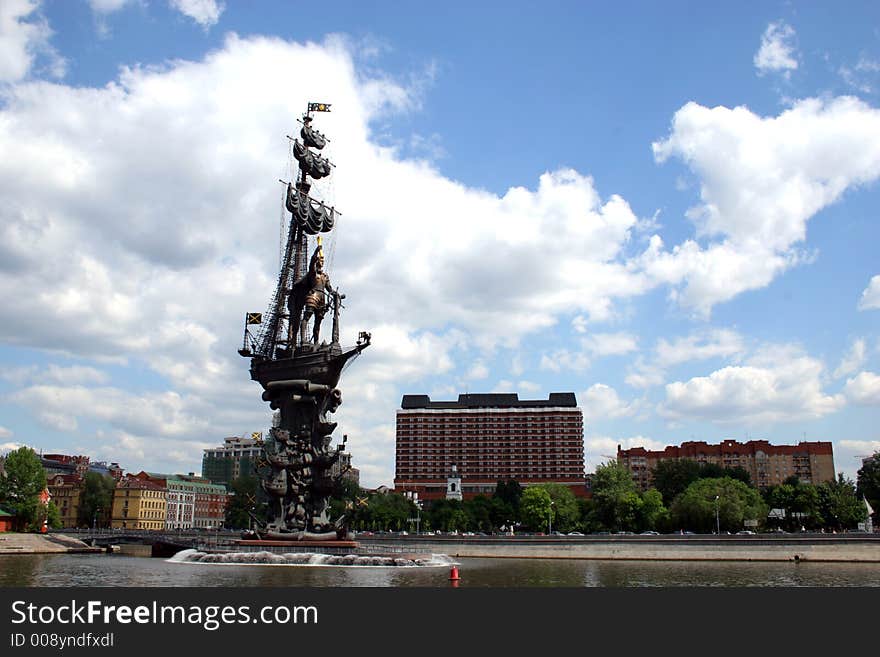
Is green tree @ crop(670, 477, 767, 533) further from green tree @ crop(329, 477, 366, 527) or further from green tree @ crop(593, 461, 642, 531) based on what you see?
green tree @ crop(329, 477, 366, 527)

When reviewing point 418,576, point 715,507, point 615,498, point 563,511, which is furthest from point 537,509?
point 418,576

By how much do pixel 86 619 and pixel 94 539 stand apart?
9758cm

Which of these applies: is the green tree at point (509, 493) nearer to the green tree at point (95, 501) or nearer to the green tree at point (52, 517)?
the green tree at point (52, 517)

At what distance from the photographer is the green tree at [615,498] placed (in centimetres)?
11388

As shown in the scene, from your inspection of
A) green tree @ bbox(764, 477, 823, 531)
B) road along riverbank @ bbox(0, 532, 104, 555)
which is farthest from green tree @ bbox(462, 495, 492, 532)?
road along riverbank @ bbox(0, 532, 104, 555)

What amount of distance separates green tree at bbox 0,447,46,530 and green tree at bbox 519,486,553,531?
74.8 metres

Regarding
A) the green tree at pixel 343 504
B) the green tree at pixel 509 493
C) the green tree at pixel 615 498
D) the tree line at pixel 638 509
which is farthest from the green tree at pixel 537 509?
the green tree at pixel 509 493

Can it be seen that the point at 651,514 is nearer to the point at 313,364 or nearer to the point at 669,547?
the point at 669,547

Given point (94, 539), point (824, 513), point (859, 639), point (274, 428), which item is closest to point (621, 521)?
point (824, 513)

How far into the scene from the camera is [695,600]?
100 feet

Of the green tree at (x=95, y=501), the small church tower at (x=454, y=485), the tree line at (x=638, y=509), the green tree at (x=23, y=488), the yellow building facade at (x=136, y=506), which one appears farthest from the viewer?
the small church tower at (x=454, y=485)

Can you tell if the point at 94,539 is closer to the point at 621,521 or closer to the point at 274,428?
the point at 274,428

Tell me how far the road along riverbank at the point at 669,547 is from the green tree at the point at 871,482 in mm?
47108

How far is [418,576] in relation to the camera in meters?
54.4
